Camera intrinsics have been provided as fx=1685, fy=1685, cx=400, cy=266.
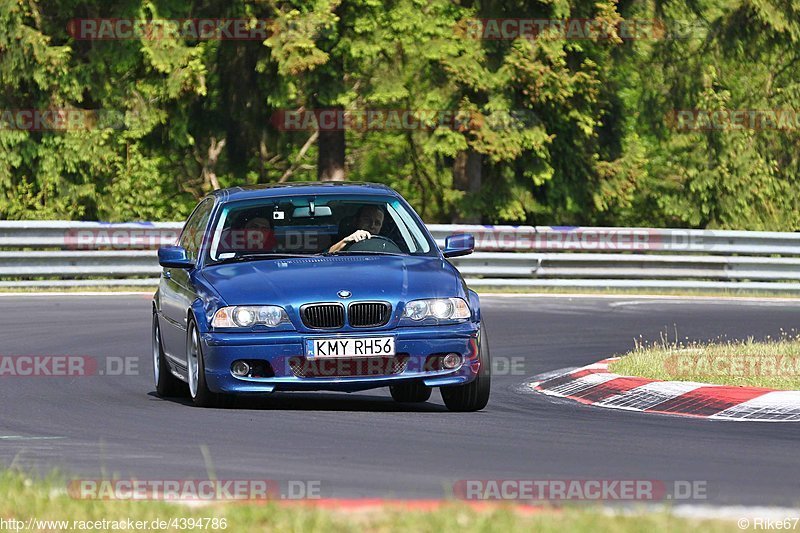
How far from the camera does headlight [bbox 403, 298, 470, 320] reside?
35.0 feet

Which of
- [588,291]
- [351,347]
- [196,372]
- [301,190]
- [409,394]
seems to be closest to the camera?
[351,347]

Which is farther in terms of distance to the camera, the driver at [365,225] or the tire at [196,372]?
the driver at [365,225]

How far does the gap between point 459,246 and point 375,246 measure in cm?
60

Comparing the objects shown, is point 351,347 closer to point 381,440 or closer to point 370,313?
point 370,313

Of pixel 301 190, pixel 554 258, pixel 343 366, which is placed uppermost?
pixel 301 190

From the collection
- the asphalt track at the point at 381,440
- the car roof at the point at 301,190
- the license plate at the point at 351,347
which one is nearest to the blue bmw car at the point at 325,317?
the license plate at the point at 351,347

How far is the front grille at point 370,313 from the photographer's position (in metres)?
10.6

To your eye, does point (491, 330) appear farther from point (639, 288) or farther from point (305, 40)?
point (305, 40)

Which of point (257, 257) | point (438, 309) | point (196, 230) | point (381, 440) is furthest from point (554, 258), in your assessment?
point (381, 440)

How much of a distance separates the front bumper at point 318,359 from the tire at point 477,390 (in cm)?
14

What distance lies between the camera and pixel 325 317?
417 inches

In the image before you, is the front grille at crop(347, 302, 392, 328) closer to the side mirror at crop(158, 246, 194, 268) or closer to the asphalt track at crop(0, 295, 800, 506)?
the asphalt track at crop(0, 295, 800, 506)

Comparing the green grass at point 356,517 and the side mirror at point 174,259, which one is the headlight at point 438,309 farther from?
the green grass at point 356,517

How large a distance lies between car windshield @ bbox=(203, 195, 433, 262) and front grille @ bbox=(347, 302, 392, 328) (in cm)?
102
